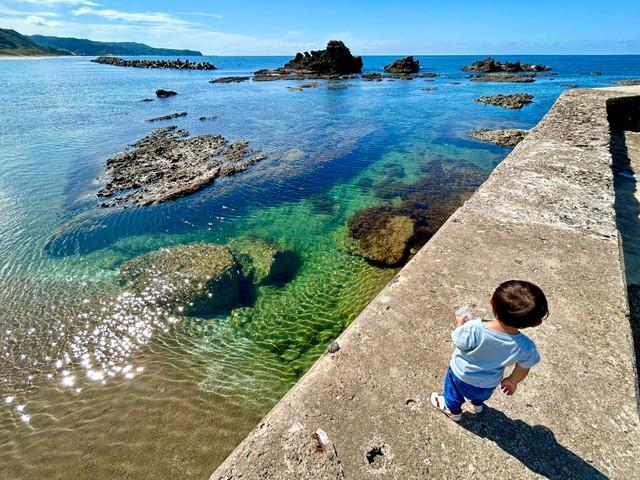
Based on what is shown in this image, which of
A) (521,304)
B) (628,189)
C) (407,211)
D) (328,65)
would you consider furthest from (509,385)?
(328,65)

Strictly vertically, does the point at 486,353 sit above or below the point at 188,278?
above

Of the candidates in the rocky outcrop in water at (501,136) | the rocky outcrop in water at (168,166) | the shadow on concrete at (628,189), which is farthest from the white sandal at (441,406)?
the rocky outcrop in water at (501,136)

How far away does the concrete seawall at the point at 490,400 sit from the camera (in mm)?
2785

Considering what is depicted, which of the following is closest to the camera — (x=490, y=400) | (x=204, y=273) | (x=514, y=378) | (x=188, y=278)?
(x=514, y=378)

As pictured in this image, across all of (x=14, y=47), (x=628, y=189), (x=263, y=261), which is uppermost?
(x=14, y=47)

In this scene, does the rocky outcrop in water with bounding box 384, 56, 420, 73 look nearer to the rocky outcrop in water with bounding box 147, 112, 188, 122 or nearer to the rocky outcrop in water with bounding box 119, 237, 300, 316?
the rocky outcrop in water with bounding box 147, 112, 188, 122

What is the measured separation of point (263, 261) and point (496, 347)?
7.44m

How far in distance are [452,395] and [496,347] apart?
749 mm

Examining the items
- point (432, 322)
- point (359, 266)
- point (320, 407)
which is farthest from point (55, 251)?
point (432, 322)

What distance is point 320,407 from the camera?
323 cm

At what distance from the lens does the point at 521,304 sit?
231 centimetres

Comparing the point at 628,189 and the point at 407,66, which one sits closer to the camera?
the point at 628,189

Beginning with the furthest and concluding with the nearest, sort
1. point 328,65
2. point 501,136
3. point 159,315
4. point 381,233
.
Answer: point 328,65, point 501,136, point 381,233, point 159,315

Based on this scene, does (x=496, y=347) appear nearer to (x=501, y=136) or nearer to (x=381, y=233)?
(x=381, y=233)
